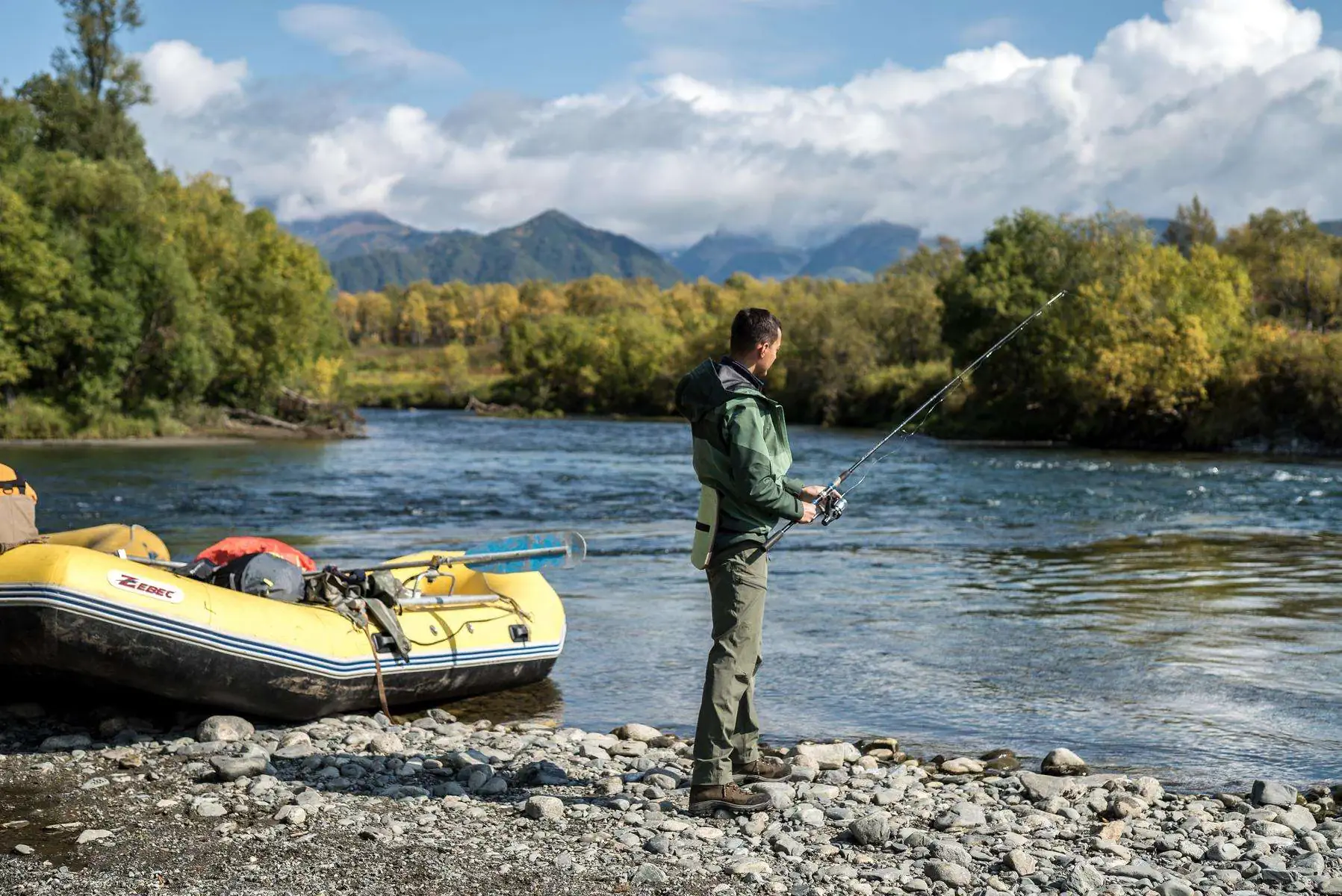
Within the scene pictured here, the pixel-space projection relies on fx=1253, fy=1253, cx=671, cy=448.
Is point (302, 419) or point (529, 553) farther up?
point (529, 553)

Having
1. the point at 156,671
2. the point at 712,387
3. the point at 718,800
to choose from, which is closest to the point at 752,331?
the point at 712,387

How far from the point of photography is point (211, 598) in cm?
758

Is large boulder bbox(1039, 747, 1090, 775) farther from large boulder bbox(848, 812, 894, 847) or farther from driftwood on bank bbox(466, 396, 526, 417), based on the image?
driftwood on bank bbox(466, 396, 526, 417)

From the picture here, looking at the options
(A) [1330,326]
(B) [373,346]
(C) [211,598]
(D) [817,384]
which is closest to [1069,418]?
(A) [1330,326]

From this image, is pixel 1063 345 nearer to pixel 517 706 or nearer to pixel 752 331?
pixel 517 706

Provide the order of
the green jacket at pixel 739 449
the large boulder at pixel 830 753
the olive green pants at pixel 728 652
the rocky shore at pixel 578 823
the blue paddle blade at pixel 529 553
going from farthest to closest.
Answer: the blue paddle blade at pixel 529 553, the large boulder at pixel 830 753, the olive green pants at pixel 728 652, the green jacket at pixel 739 449, the rocky shore at pixel 578 823

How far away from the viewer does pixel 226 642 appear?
7496mm

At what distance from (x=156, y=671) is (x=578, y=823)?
2969 millimetres

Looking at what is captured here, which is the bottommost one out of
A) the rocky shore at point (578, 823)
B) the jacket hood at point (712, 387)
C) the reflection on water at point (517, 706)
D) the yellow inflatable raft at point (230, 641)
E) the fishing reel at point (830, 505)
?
the reflection on water at point (517, 706)

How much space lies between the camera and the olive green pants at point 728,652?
19.1 ft

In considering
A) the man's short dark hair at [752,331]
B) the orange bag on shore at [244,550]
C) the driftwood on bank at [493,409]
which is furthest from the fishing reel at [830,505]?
the driftwood on bank at [493,409]

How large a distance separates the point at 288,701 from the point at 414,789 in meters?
1.83

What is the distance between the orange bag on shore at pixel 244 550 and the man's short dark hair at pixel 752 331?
4.20 m

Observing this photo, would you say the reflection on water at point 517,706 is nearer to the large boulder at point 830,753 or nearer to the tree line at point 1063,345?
the large boulder at point 830,753
